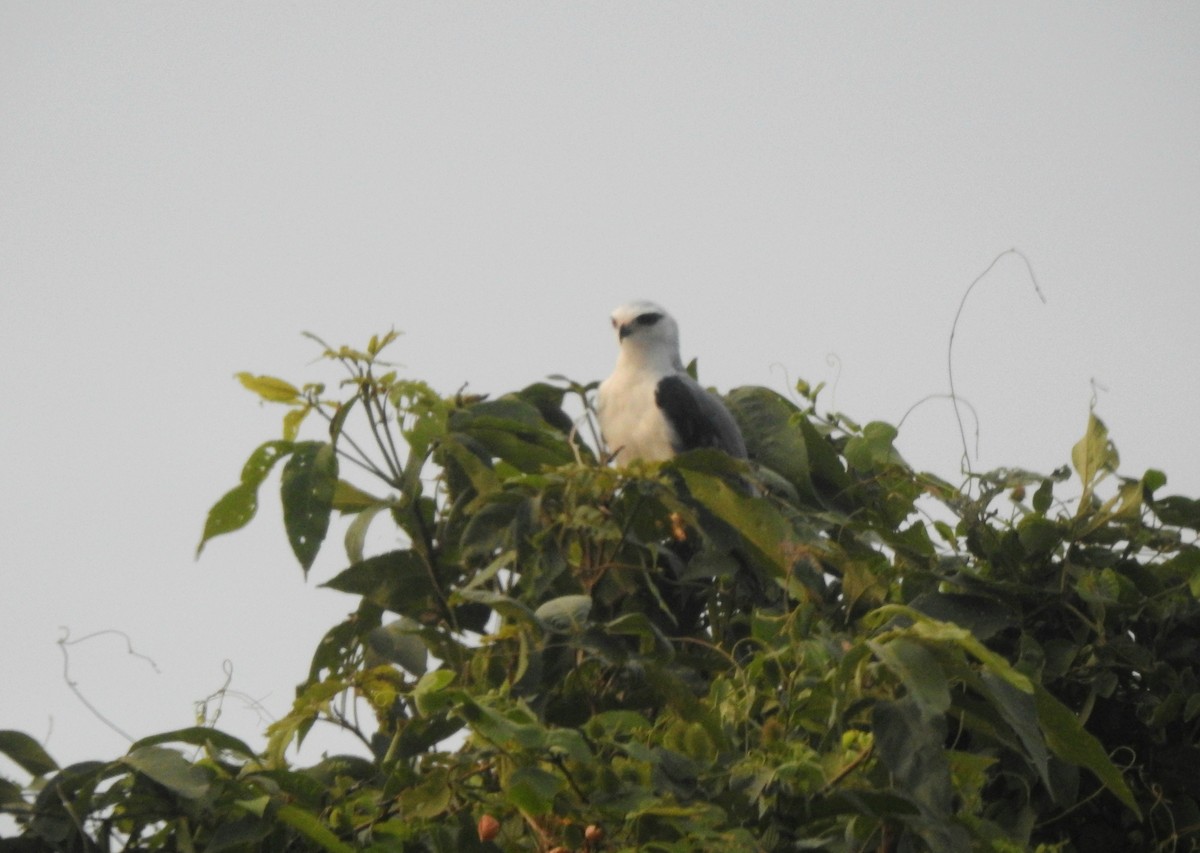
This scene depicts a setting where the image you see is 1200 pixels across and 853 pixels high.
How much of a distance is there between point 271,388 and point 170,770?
83 centimetres

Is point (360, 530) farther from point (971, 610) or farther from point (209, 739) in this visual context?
point (971, 610)

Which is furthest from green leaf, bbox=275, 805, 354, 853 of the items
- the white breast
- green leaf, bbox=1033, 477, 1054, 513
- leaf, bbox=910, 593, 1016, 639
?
the white breast

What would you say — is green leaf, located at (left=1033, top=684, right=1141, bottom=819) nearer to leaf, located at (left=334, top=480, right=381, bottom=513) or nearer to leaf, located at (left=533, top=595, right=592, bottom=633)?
leaf, located at (left=533, top=595, right=592, bottom=633)

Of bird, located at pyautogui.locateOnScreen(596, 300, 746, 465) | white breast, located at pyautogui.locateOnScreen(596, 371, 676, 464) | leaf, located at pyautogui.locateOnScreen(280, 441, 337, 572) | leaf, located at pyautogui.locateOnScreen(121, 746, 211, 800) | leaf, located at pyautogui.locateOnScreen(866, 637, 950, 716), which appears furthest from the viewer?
white breast, located at pyautogui.locateOnScreen(596, 371, 676, 464)

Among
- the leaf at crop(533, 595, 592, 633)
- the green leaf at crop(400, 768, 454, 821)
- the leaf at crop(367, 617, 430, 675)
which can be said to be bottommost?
the green leaf at crop(400, 768, 454, 821)

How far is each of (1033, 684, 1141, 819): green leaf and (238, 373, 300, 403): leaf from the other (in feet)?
5.02

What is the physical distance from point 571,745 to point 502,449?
126cm

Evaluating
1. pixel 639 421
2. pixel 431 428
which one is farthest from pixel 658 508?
pixel 639 421

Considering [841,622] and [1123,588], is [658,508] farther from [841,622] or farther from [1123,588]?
[1123,588]

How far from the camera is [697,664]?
121 inches

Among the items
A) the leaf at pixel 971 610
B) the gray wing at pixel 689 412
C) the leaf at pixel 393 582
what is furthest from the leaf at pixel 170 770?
the gray wing at pixel 689 412

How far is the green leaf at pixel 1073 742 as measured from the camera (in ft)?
7.38

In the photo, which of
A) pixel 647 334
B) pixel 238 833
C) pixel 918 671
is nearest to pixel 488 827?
pixel 238 833

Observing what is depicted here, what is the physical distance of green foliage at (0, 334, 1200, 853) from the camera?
229cm
